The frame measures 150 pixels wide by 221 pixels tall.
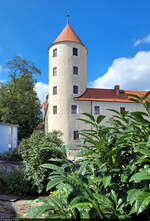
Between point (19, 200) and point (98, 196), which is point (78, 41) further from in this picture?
point (98, 196)

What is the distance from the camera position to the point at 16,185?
6262 mm

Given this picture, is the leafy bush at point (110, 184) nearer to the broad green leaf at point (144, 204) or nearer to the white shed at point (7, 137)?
the broad green leaf at point (144, 204)

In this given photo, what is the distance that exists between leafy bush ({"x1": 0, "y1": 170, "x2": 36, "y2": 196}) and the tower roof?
21.7 m

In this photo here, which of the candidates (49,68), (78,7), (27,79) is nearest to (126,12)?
(78,7)

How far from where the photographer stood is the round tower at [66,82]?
23531 mm

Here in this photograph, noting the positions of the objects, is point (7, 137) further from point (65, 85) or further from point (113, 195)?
point (113, 195)

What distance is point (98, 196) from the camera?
1.88m

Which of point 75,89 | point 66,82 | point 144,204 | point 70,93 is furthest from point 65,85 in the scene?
point 144,204

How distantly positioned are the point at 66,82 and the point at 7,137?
11.5 meters

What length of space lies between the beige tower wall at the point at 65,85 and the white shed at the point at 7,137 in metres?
7.28

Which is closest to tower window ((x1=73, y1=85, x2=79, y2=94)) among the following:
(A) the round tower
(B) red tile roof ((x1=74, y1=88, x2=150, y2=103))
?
(A) the round tower

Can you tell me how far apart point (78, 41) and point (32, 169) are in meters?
22.6

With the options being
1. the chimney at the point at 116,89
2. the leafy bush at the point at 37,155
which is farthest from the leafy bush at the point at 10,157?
the chimney at the point at 116,89

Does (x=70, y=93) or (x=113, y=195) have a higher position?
(x=70, y=93)
